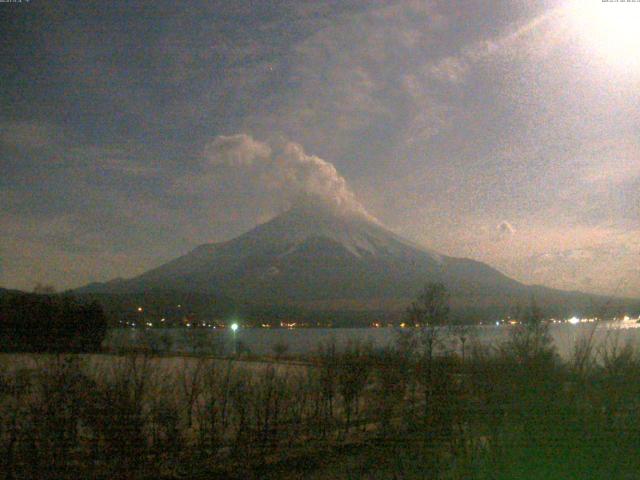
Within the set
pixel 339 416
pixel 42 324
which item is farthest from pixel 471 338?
pixel 42 324

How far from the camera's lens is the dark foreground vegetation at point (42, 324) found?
16469mm

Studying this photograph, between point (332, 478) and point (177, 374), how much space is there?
147 inches

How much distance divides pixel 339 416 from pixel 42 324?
10.2 m

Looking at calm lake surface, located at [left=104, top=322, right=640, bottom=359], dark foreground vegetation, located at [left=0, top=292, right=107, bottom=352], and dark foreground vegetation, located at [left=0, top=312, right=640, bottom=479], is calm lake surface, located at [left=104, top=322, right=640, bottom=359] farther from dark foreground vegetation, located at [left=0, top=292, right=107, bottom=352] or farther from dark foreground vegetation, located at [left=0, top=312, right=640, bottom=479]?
dark foreground vegetation, located at [left=0, top=292, right=107, bottom=352]

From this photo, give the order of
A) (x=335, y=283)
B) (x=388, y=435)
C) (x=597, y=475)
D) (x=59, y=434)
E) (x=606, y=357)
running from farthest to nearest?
1. (x=335, y=283)
2. (x=388, y=435)
3. (x=59, y=434)
4. (x=606, y=357)
5. (x=597, y=475)

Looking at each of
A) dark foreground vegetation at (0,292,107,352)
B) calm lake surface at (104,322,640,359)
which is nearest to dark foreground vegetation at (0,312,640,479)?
calm lake surface at (104,322,640,359)

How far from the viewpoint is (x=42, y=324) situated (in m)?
19.5

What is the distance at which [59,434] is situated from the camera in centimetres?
920

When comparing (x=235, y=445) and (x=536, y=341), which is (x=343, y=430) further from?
(x=536, y=341)

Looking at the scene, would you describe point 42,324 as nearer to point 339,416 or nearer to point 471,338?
point 339,416

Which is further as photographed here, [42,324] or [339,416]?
[42,324]

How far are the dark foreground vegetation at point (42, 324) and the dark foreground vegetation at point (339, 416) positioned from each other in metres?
3.68

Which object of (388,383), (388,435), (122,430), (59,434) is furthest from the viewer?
(388,383)

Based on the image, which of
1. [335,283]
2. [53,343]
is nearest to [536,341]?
[53,343]
